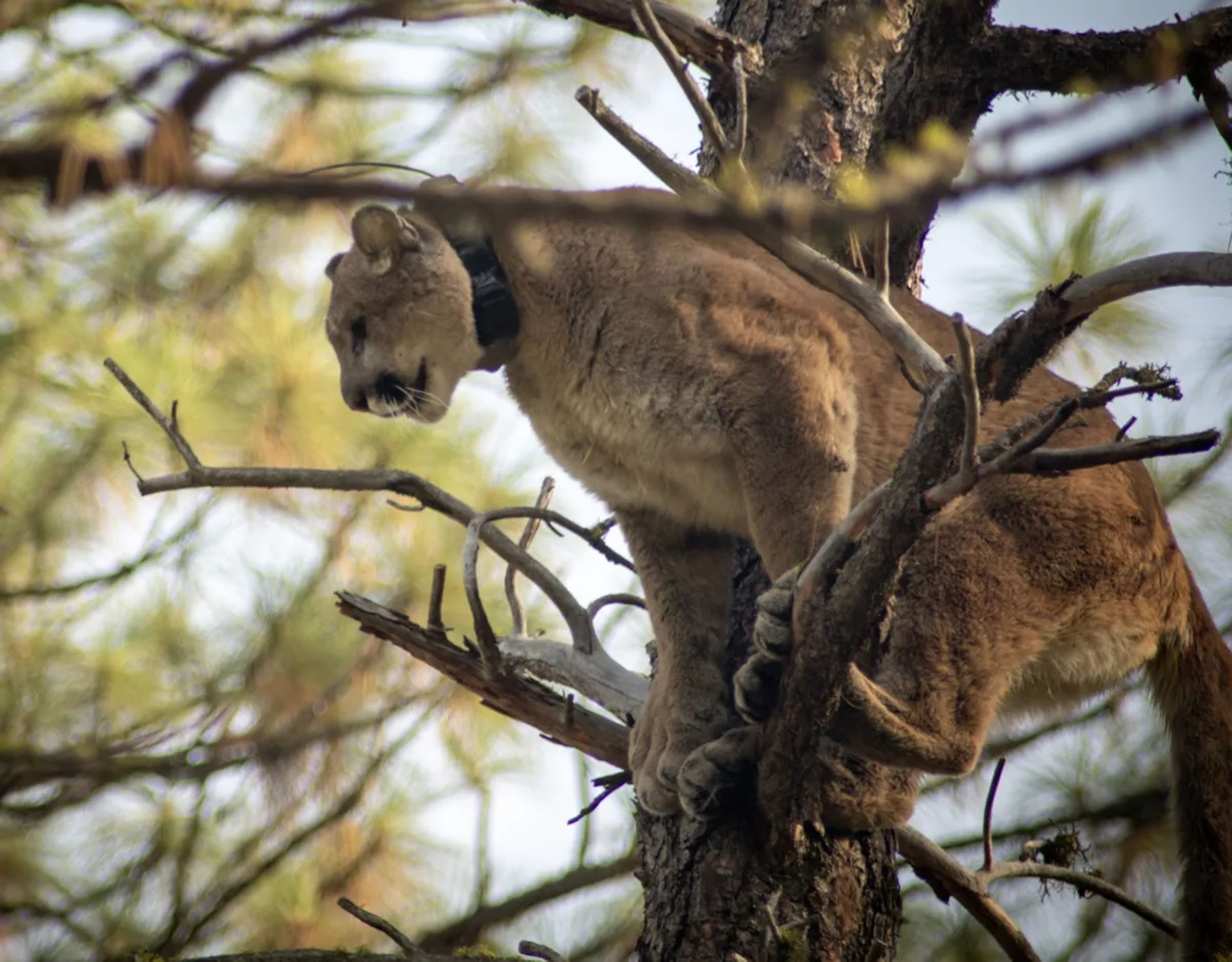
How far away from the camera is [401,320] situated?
4.57 meters

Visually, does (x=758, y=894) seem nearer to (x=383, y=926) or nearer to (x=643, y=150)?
(x=383, y=926)

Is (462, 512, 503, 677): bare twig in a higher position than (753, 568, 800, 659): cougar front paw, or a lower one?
higher

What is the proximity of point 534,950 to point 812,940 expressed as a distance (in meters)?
0.69

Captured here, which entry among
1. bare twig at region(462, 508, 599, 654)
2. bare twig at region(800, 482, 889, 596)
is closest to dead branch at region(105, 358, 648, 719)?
bare twig at region(462, 508, 599, 654)

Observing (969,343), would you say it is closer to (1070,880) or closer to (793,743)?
(793,743)

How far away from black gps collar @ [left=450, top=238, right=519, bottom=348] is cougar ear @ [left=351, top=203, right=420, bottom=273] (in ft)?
0.90

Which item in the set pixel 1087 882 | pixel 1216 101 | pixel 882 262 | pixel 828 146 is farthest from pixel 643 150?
pixel 1087 882

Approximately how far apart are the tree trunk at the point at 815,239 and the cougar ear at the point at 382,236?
3.44 feet

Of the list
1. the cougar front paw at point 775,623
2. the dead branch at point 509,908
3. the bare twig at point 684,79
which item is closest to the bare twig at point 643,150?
the bare twig at point 684,79

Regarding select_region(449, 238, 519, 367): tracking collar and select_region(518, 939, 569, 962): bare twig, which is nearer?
select_region(518, 939, 569, 962): bare twig

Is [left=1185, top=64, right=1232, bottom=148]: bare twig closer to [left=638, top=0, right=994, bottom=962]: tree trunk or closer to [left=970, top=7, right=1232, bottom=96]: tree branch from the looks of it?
[left=638, top=0, right=994, bottom=962]: tree trunk

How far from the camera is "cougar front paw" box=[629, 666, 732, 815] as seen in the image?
370cm

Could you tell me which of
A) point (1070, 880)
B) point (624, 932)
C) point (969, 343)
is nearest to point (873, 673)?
point (1070, 880)

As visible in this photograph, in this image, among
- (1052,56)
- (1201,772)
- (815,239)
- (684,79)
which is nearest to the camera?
(684,79)
